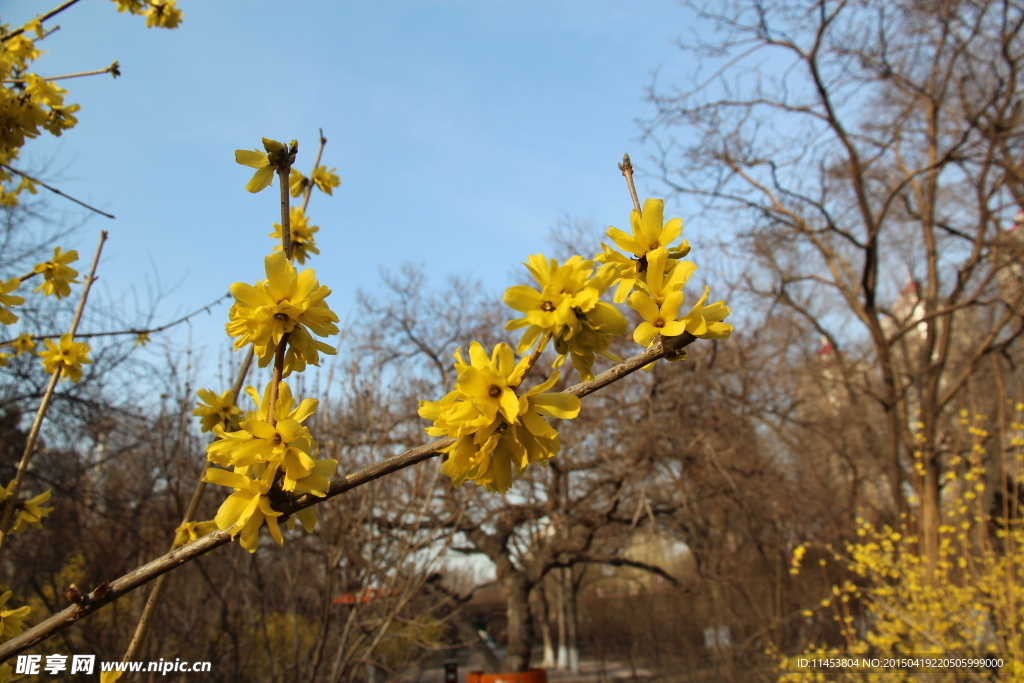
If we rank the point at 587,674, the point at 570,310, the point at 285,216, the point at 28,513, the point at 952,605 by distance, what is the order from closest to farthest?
the point at 570,310, the point at 285,216, the point at 28,513, the point at 952,605, the point at 587,674

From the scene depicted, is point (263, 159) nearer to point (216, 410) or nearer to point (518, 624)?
point (216, 410)

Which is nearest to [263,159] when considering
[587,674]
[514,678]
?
[514,678]

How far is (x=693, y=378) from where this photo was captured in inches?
409

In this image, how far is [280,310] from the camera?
1033 mm

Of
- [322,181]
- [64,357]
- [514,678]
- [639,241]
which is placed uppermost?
[322,181]

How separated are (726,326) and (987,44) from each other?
10056 mm

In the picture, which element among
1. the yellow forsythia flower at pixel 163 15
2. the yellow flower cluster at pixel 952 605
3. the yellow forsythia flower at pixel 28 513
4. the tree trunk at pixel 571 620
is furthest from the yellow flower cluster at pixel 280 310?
the tree trunk at pixel 571 620

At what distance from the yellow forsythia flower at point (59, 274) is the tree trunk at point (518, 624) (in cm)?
1046

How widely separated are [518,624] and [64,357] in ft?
34.6

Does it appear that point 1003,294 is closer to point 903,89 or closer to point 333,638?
point 903,89

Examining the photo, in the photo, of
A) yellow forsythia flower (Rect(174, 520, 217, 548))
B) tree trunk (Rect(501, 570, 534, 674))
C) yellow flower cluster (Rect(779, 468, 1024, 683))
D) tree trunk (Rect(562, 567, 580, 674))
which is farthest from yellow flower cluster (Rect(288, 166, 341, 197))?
tree trunk (Rect(562, 567, 580, 674))

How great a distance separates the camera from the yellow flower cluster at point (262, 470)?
95cm

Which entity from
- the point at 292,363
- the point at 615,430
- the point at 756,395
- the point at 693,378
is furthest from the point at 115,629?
the point at 756,395

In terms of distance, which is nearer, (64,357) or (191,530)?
(191,530)
